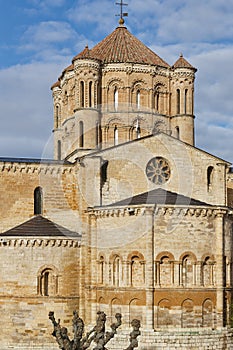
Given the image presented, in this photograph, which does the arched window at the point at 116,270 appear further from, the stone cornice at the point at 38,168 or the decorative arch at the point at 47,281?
the stone cornice at the point at 38,168

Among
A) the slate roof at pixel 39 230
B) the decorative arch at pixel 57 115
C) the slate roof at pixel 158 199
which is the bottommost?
the slate roof at pixel 39 230

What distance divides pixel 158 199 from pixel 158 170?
4.28 m

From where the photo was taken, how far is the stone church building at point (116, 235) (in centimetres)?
3198

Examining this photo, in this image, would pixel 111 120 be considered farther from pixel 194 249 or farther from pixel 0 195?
pixel 194 249

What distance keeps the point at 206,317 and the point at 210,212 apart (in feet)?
A: 16.4

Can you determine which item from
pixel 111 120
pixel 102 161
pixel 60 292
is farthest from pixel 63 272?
pixel 111 120

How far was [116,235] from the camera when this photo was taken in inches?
1305

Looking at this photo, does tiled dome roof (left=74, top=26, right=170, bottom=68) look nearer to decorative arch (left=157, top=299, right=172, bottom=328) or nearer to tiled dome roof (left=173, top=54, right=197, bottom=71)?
tiled dome roof (left=173, top=54, right=197, bottom=71)

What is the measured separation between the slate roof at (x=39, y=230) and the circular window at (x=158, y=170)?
515 centimetres

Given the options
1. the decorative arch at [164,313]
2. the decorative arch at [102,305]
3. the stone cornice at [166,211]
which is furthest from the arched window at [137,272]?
the stone cornice at [166,211]

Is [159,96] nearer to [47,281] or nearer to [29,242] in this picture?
[29,242]

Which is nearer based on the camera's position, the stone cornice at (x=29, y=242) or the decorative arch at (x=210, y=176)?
the stone cornice at (x=29, y=242)

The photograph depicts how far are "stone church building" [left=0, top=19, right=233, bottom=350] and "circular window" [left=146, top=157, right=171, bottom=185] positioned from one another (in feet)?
0.18

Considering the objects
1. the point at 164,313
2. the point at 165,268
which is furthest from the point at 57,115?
the point at 164,313
